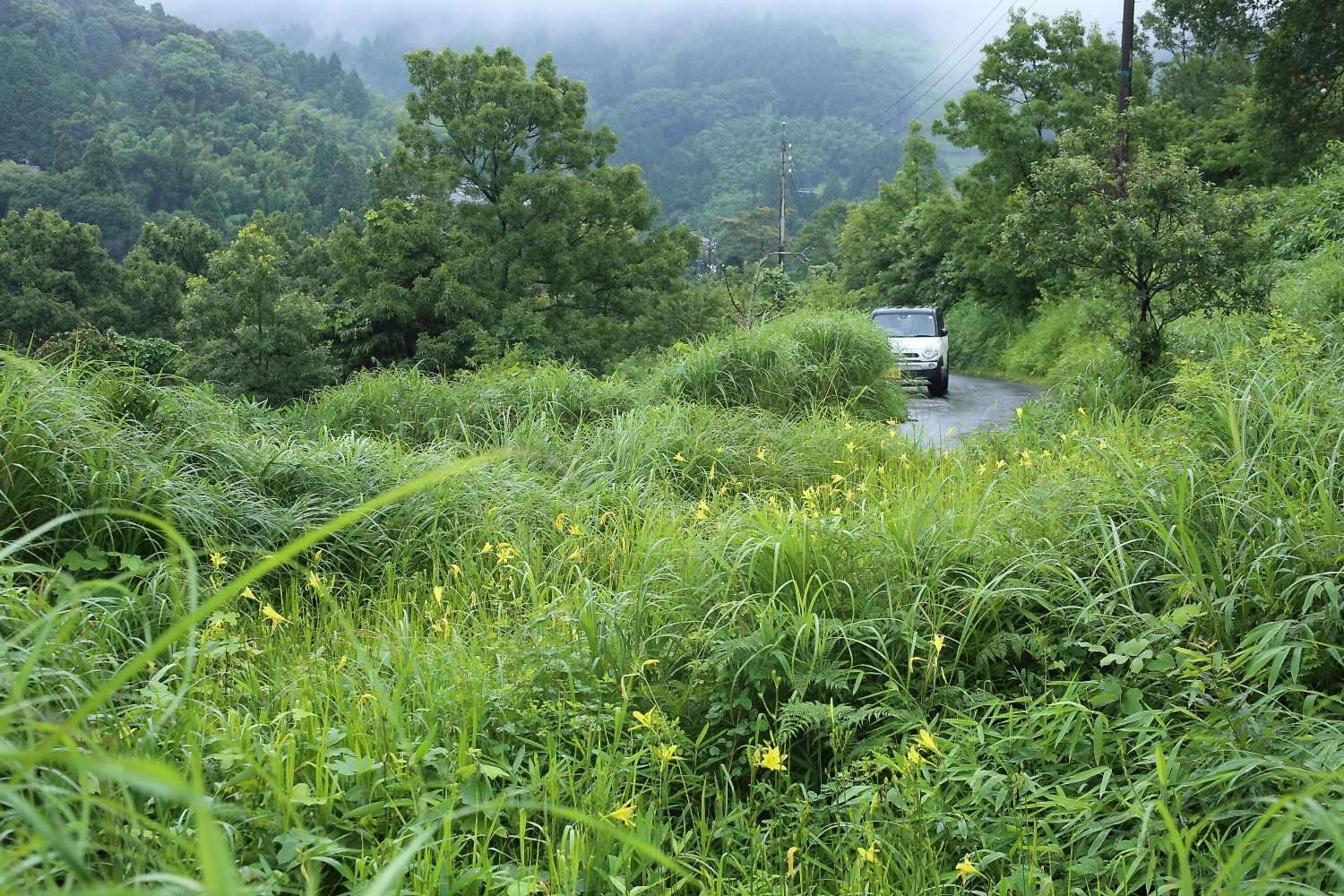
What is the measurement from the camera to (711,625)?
3.76 m

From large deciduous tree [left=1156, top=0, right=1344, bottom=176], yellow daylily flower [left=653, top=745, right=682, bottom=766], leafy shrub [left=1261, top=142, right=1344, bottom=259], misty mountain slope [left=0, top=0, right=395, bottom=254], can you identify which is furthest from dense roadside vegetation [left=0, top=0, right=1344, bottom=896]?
misty mountain slope [left=0, top=0, right=395, bottom=254]

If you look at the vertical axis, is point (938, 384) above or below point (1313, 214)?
below

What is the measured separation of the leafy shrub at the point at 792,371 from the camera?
33.0 feet

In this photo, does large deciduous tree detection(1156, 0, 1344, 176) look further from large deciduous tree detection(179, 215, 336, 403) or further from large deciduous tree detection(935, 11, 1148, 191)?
large deciduous tree detection(179, 215, 336, 403)

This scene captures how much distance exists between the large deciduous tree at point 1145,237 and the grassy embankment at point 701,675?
340cm

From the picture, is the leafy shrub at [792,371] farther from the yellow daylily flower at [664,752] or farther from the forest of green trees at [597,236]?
the yellow daylily flower at [664,752]

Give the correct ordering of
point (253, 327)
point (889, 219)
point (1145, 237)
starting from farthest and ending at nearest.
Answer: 1. point (889, 219)
2. point (253, 327)
3. point (1145, 237)

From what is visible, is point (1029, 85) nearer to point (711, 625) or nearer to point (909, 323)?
point (909, 323)

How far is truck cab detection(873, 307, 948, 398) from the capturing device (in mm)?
17406

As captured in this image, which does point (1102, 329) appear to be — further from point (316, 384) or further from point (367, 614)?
point (316, 384)

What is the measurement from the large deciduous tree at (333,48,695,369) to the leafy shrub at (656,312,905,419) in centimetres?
1071

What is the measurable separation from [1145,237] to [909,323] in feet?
33.3

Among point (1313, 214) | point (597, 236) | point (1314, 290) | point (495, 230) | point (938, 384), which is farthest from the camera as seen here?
point (597, 236)

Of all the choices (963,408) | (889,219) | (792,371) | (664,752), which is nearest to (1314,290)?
(792,371)
